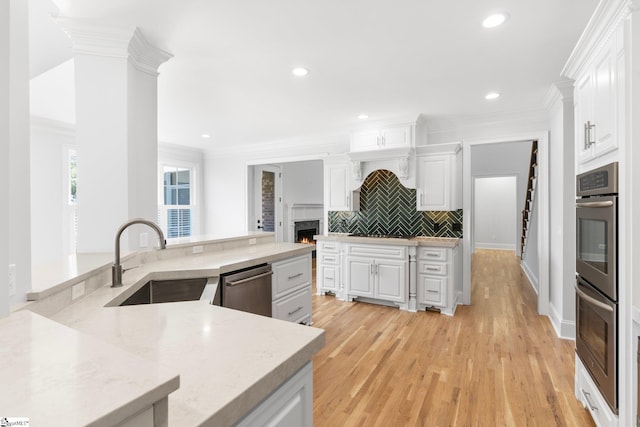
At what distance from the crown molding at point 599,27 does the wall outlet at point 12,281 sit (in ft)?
8.78

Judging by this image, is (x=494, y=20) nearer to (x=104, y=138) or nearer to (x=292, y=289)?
(x=292, y=289)

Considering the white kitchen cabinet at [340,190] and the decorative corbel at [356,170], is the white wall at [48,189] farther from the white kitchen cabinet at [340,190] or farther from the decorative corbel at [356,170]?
the decorative corbel at [356,170]

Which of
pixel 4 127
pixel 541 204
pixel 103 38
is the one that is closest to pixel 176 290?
pixel 4 127

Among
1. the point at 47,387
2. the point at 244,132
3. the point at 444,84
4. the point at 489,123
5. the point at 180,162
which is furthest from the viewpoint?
the point at 180,162

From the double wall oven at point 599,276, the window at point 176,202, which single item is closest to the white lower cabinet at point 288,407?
the double wall oven at point 599,276

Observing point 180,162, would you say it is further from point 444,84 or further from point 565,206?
point 565,206

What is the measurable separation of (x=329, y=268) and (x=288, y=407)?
3.82 m

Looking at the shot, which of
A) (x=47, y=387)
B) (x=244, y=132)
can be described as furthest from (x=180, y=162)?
(x=47, y=387)

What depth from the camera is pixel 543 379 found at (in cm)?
247

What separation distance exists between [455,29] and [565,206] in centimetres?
220

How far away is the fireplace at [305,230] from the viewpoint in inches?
305

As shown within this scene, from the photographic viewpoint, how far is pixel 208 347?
0.96 meters

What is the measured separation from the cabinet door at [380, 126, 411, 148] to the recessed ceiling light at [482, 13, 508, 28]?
2.15 metres

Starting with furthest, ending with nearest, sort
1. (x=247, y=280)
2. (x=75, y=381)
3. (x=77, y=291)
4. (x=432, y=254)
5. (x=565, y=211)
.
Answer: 1. (x=432, y=254)
2. (x=565, y=211)
3. (x=247, y=280)
4. (x=77, y=291)
5. (x=75, y=381)
